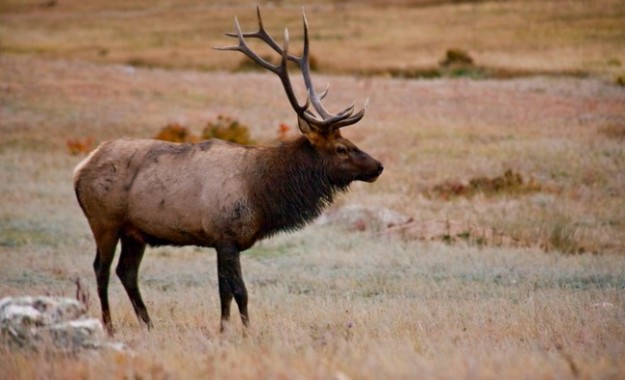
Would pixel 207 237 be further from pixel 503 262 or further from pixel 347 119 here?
pixel 503 262

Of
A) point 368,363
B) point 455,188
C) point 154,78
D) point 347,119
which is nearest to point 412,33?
point 154,78

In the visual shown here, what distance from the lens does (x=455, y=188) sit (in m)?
22.4

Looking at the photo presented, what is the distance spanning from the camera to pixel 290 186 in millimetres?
11203

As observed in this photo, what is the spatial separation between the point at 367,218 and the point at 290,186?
24.6ft

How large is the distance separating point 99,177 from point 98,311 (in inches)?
65.1

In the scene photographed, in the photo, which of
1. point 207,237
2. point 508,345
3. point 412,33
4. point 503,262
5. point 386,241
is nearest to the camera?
point 508,345

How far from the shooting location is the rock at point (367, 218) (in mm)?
18328

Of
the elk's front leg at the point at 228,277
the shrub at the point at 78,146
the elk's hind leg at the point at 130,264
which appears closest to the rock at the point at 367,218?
the elk's hind leg at the point at 130,264

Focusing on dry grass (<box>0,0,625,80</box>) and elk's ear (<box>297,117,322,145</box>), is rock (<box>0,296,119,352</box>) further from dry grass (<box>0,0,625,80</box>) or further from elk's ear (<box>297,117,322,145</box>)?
dry grass (<box>0,0,625,80</box>)

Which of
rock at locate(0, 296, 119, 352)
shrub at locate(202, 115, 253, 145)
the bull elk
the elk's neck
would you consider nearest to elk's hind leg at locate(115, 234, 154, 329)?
the bull elk

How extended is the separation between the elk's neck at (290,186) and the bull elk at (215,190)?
11 millimetres

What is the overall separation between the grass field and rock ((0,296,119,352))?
152 mm

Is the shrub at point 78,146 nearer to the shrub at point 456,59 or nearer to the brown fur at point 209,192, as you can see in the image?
the brown fur at point 209,192

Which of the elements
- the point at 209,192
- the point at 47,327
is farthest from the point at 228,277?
the point at 47,327
